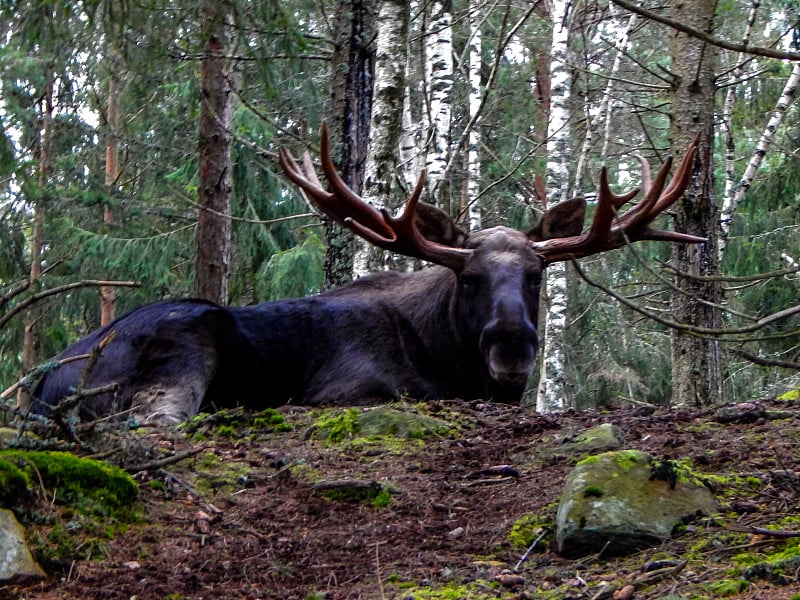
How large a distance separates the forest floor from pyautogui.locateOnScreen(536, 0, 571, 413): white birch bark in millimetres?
8032

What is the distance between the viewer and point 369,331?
8844 mm

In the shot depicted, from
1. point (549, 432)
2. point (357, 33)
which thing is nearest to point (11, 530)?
point (549, 432)

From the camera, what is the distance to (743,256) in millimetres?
17406

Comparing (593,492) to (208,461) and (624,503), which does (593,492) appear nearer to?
(624,503)

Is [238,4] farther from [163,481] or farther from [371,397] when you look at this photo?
[163,481]

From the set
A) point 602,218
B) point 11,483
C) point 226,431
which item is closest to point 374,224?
point 602,218

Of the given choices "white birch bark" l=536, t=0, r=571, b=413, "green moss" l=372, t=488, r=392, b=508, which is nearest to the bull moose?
"green moss" l=372, t=488, r=392, b=508

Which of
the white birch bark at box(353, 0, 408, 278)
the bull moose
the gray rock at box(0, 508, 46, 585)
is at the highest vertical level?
the white birch bark at box(353, 0, 408, 278)

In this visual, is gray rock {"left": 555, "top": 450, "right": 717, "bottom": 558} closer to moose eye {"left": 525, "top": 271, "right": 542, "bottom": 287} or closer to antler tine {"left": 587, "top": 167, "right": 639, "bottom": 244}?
antler tine {"left": 587, "top": 167, "right": 639, "bottom": 244}

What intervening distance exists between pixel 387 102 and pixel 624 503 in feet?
20.8

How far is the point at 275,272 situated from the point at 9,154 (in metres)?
9.17

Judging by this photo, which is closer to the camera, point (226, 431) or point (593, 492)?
point (593, 492)

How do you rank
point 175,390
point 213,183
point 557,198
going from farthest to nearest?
point 557,198
point 213,183
point 175,390

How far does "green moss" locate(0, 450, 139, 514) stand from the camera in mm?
4285
